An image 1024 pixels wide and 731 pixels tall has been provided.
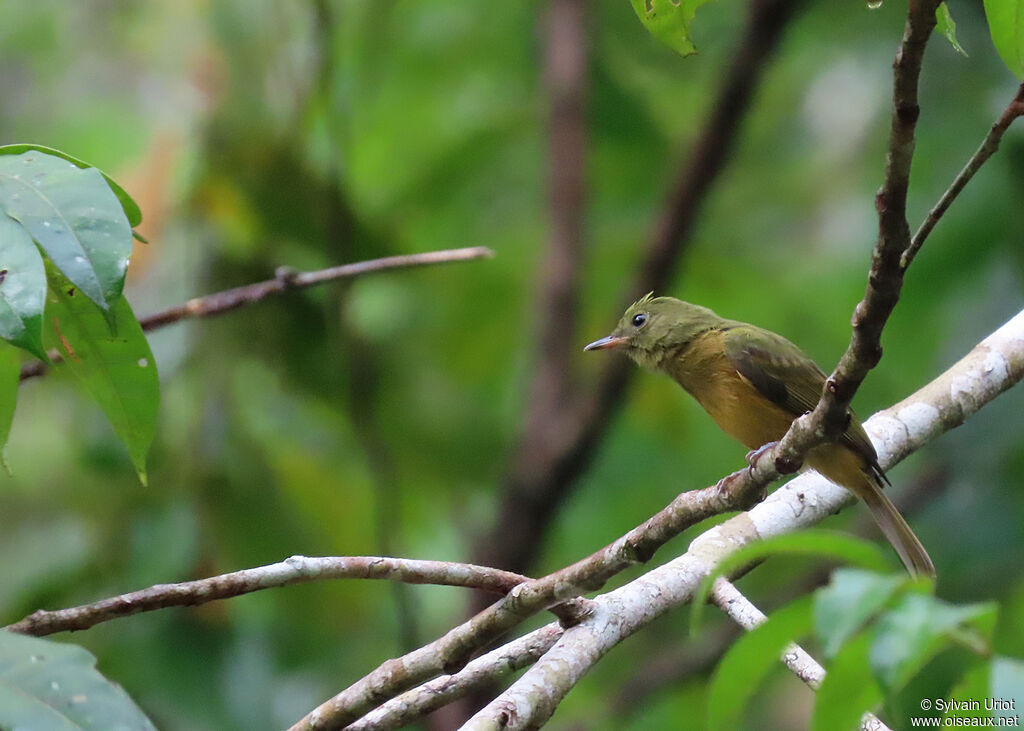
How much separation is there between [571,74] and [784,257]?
191 cm

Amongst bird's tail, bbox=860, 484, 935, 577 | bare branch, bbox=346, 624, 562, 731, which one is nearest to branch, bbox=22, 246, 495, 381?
bare branch, bbox=346, 624, 562, 731

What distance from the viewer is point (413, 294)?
6.77 m

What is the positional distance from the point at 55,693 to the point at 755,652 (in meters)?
1.05

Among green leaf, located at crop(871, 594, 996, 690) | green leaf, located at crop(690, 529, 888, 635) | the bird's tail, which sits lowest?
the bird's tail

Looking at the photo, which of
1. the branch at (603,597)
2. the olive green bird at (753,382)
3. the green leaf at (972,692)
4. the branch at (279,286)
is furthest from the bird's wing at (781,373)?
the green leaf at (972,692)

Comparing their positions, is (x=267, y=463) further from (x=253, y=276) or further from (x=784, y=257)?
(x=784, y=257)

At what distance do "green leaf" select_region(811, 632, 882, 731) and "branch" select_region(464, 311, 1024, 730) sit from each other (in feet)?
2.68

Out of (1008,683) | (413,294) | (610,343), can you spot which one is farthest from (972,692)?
(413,294)

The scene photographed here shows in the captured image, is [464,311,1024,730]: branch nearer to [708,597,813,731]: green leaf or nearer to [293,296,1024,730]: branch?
[293,296,1024,730]: branch

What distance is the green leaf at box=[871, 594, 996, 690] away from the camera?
1336 mm

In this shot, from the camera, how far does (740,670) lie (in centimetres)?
152

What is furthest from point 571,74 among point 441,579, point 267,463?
point 441,579

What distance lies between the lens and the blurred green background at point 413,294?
488cm

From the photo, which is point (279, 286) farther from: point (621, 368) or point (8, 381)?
point (621, 368)
